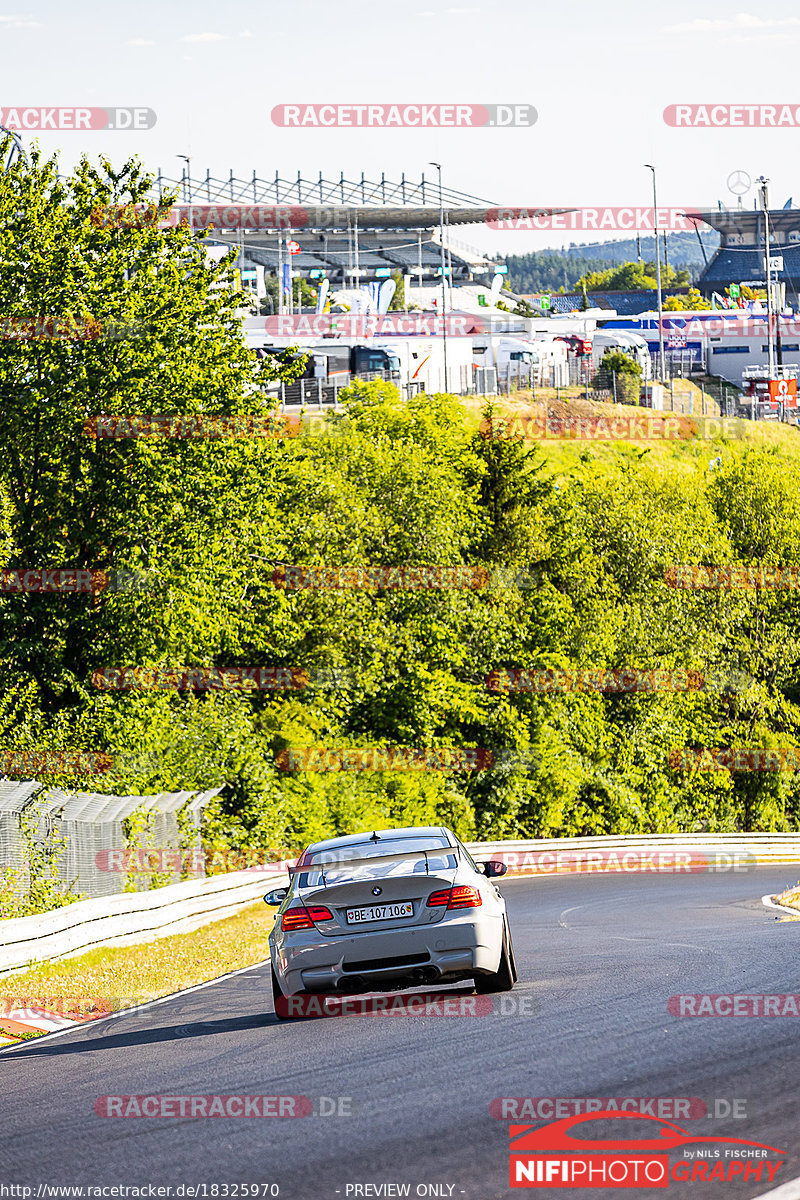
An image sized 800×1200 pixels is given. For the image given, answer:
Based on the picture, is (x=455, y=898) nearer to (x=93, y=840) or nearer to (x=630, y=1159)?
(x=630, y=1159)

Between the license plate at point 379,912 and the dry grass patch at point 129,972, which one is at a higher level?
the license plate at point 379,912

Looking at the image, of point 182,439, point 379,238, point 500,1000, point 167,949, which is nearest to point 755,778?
point 182,439

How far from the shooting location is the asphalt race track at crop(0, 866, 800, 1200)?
252 inches

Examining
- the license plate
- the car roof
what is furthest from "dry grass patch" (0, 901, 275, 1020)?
the license plate

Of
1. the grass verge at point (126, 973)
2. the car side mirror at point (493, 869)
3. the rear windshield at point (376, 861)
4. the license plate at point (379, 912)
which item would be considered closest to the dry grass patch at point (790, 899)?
the grass verge at point (126, 973)

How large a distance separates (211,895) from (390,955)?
47.2 feet

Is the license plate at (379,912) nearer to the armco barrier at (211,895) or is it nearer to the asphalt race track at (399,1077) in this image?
the asphalt race track at (399,1077)

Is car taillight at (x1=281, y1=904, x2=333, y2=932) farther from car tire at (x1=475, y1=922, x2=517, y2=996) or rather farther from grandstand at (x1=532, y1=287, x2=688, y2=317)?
grandstand at (x1=532, y1=287, x2=688, y2=317)

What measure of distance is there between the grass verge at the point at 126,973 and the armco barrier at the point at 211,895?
0.22 metres

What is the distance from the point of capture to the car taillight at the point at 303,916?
10.0 m

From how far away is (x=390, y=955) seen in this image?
32.3 feet

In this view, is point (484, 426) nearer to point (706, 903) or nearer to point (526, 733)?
point (526, 733)

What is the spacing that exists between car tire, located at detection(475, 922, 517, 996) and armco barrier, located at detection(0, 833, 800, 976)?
249 inches

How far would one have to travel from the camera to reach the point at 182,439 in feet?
97.9
